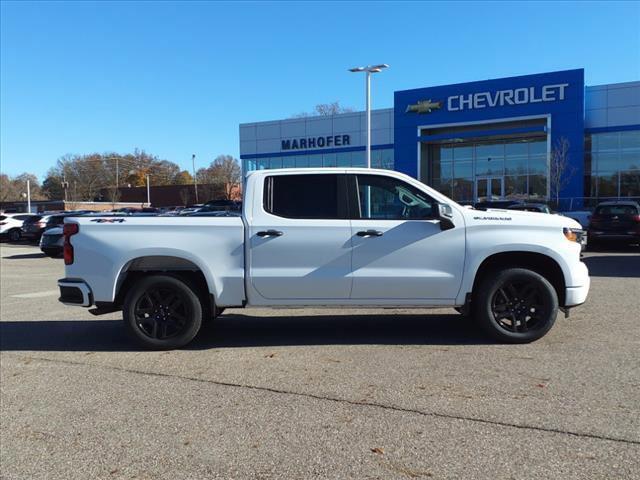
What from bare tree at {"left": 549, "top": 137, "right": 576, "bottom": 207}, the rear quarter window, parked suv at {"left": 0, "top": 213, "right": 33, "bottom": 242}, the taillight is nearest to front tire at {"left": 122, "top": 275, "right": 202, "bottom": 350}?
the taillight

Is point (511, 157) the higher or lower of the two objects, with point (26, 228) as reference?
higher

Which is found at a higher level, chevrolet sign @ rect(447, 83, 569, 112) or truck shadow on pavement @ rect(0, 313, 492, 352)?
chevrolet sign @ rect(447, 83, 569, 112)

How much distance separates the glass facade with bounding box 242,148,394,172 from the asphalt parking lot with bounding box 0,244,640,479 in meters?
33.8

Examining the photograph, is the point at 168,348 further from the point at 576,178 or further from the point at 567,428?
the point at 576,178

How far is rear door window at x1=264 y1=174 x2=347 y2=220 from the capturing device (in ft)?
20.2

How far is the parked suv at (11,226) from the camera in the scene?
97.2 feet

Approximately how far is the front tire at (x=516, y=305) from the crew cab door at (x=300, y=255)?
153cm

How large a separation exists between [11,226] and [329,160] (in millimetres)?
22984

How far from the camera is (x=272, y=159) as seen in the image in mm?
46312

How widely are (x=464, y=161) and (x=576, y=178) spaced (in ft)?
25.0

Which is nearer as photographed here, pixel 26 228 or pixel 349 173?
pixel 349 173

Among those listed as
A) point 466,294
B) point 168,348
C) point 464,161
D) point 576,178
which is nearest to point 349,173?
point 466,294

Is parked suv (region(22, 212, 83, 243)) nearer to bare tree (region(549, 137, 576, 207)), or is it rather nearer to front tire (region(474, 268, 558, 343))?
front tire (region(474, 268, 558, 343))

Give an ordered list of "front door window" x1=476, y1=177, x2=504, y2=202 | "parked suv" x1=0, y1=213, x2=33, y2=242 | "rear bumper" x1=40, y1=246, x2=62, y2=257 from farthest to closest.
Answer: "front door window" x1=476, y1=177, x2=504, y2=202, "parked suv" x1=0, y1=213, x2=33, y2=242, "rear bumper" x1=40, y1=246, x2=62, y2=257
